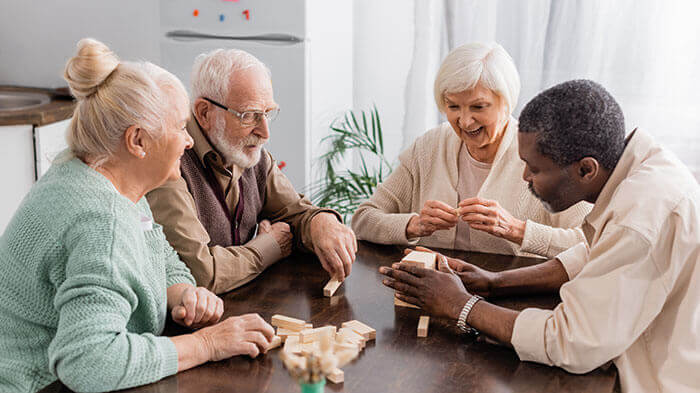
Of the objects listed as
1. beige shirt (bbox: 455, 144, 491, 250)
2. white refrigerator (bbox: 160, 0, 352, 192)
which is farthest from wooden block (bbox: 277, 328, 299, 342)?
white refrigerator (bbox: 160, 0, 352, 192)

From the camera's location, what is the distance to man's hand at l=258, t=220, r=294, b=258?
2.18 metres

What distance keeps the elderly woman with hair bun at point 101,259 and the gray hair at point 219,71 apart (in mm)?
548

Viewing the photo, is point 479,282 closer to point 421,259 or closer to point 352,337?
point 421,259

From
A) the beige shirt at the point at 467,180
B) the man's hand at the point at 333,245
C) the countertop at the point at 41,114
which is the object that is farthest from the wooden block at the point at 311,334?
the countertop at the point at 41,114

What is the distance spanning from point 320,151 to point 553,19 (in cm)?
148

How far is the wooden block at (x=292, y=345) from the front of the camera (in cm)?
151

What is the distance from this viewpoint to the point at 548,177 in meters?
1.63

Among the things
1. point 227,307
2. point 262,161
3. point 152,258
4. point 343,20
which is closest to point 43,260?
point 152,258

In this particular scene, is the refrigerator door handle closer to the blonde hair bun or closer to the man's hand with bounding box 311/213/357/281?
the man's hand with bounding box 311/213/357/281

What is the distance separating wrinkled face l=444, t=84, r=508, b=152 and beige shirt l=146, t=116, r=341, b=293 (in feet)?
2.29

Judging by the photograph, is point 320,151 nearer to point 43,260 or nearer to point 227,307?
point 227,307

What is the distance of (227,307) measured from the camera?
5.92 ft

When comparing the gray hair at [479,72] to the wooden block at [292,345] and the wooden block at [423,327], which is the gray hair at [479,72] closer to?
the wooden block at [423,327]

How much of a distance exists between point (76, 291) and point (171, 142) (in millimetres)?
401
